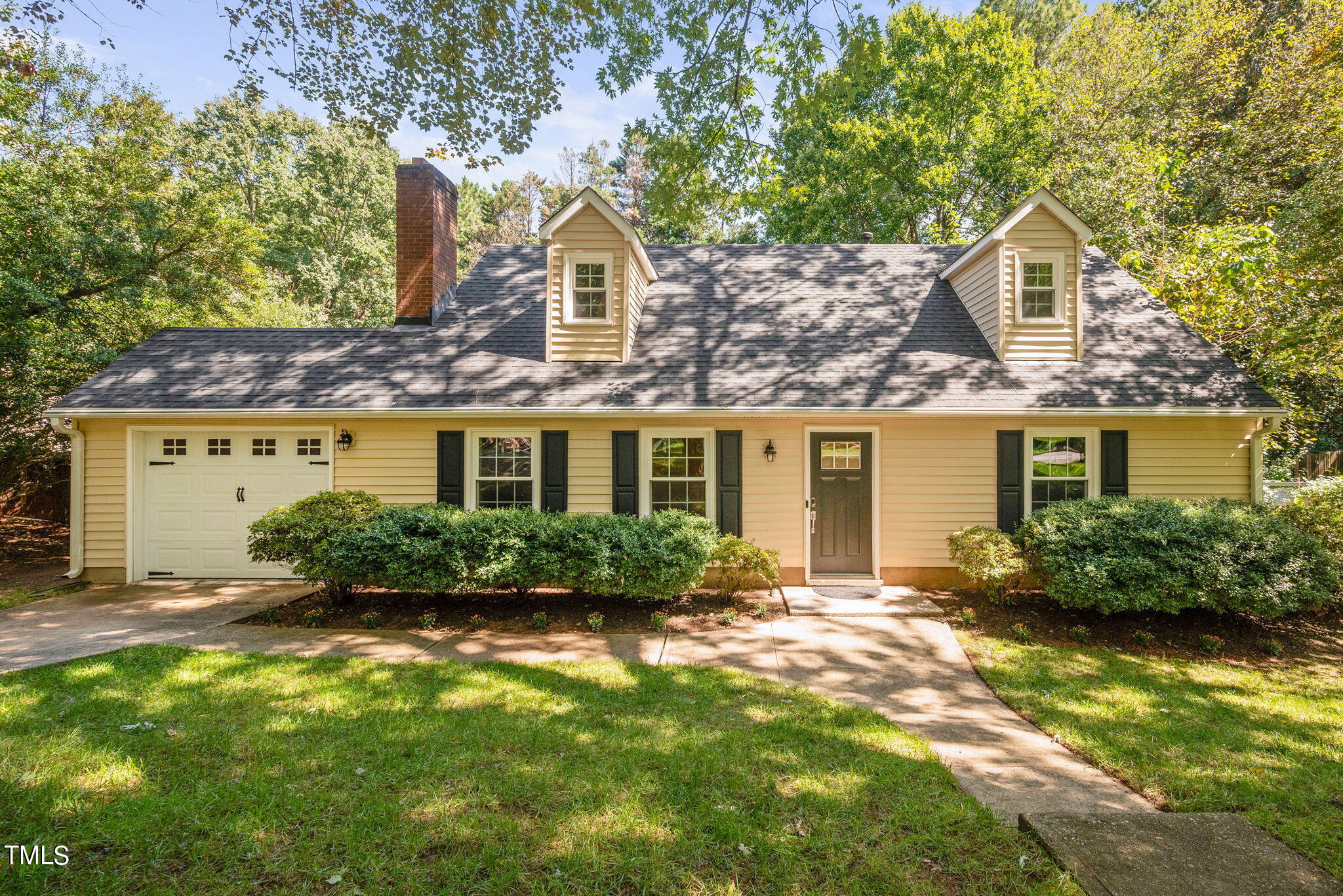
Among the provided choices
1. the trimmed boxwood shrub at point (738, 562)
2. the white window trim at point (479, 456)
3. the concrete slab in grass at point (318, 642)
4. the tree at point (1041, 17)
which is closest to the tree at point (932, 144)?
the tree at point (1041, 17)

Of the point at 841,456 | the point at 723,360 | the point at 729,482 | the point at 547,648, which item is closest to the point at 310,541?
the point at 547,648

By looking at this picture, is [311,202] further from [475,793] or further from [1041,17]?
[1041,17]

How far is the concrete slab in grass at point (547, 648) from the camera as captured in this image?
5.55 m

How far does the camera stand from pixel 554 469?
800 centimetres

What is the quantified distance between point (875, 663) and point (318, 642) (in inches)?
232

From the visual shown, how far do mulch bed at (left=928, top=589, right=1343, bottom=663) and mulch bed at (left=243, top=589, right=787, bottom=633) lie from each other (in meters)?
2.66

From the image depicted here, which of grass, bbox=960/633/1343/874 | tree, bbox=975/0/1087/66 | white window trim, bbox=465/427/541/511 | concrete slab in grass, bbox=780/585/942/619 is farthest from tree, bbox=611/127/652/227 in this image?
grass, bbox=960/633/1343/874

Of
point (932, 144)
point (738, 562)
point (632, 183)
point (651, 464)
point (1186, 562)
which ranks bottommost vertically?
point (738, 562)

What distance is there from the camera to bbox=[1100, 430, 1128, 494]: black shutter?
7863 millimetres

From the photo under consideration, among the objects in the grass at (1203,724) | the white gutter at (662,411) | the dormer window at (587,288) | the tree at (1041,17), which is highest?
the tree at (1041,17)

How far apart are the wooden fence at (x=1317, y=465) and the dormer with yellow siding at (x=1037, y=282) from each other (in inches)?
350

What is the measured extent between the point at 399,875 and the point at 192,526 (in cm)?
825

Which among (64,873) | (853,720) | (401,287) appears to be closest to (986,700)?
(853,720)

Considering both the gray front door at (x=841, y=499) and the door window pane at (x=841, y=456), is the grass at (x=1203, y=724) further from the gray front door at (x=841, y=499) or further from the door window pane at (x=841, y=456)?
the door window pane at (x=841, y=456)
